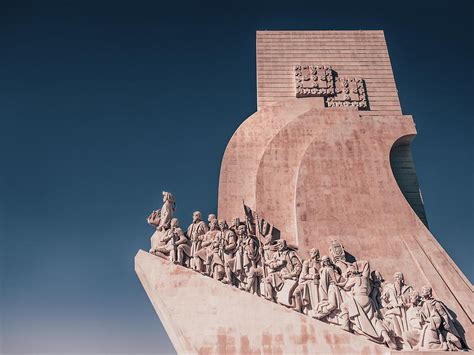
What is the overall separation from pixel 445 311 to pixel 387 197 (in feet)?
11.2

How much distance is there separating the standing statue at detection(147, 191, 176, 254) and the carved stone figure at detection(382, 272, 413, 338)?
4.83 metres

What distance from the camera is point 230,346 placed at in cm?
850

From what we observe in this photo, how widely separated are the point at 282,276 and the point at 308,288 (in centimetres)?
59

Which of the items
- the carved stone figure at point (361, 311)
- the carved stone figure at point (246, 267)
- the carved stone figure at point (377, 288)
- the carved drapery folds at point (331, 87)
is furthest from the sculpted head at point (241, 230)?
the carved drapery folds at point (331, 87)

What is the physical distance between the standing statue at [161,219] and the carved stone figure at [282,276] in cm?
244

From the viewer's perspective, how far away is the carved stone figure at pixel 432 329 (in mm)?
8242

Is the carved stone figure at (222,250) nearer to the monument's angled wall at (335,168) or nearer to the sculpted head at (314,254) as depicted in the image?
the sculpted head at (314,254)

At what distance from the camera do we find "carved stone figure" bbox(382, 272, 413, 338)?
339 inches

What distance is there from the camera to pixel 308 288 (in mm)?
9141

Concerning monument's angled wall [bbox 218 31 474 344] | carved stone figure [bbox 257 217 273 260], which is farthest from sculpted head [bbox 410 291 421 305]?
carved stone figure [bbox 257 217 273 260]

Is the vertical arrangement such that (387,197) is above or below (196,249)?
above

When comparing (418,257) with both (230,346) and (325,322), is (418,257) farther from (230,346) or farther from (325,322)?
(230,346)

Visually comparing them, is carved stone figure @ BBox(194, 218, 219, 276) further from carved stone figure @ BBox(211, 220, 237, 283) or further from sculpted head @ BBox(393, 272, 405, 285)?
sculpted head @ BBox(393, 272, 405, 285)

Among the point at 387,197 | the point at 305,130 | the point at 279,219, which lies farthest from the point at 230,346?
the point at 305,130
